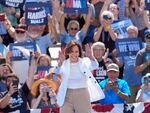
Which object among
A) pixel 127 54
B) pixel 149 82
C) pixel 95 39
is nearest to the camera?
pixel 149 82

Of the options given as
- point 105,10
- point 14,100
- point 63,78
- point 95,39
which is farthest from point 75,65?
point 105,10

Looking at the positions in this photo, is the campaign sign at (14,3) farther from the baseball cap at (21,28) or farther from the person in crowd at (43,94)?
the person in crowd at (43,94)

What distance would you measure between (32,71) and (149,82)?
6.33 feet

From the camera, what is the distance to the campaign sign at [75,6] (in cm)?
1238

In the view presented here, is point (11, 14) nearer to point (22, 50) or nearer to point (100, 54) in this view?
point (22, 50)

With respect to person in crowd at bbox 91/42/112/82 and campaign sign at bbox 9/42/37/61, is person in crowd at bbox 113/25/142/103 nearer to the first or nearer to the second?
person in crowd at bbox 91/42/112/82

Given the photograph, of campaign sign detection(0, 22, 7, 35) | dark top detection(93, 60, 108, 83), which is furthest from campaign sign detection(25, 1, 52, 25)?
dark top detection(93, 60, 108, 83)

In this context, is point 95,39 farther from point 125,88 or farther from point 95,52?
point 125,88

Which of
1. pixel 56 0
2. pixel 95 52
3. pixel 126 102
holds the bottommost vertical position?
pixel 126 102

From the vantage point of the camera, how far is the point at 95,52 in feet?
38.2

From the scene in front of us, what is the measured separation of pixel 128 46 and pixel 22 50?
180 centimetres

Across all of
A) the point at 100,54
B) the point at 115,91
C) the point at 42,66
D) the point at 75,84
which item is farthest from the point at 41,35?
the point at 75,84

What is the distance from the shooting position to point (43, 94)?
10.3 m

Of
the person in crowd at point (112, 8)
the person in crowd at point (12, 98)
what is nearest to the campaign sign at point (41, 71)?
the person in crowd at point (12, 98)
